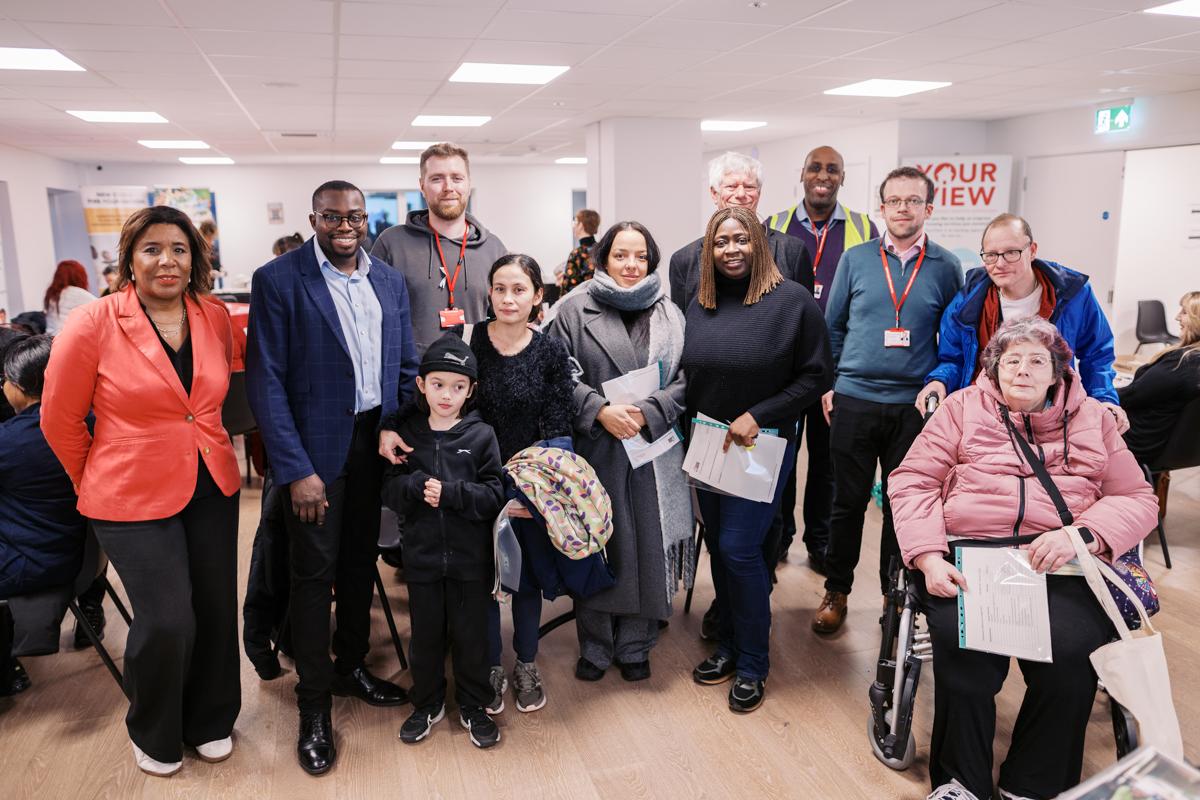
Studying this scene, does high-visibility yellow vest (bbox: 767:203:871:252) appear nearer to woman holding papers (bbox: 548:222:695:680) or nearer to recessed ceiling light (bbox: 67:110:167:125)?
woman holding papers (bbox: 548:222:695:680)

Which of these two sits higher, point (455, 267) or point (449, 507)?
point (455, 267)

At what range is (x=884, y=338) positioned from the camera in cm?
287

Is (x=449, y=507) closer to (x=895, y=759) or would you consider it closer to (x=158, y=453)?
(x=158, y=453)

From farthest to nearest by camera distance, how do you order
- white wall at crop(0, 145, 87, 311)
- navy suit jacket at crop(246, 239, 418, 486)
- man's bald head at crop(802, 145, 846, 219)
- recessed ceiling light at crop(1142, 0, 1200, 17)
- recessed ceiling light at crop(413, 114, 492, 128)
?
white wall at crop(0, 145, 87, 311) < recessed ceiling light at crop(413, 114, 492, 128) < recessed ceiling light at crop(1142, 0, 1200, 17) < man's bald head at crop(802, 145, 846, 219) < navy suit jacket at crop(246, 239, 418, 486)

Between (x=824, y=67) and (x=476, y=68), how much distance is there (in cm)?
249

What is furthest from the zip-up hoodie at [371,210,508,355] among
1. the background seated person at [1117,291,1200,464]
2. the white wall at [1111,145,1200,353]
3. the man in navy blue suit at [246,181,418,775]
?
the white wall at [1111,145,1200,353]

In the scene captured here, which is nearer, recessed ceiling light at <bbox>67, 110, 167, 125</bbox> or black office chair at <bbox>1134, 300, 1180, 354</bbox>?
recessed ceiling light at <bbox>67, 110, 167, 125</bbox>

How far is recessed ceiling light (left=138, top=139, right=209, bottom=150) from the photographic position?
9.82 metres

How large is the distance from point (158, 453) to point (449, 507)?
2.50 feet

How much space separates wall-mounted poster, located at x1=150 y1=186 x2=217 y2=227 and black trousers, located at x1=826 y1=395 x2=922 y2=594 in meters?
11.6

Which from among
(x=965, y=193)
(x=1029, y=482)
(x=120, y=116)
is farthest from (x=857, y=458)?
(x=120, y=116)

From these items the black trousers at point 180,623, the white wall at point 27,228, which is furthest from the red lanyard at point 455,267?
the white wall at point 27,228

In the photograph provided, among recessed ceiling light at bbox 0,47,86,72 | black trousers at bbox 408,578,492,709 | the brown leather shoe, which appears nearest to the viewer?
black trousers at bbox 408,578,492,709

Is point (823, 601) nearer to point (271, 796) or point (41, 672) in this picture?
point (271, 796)
